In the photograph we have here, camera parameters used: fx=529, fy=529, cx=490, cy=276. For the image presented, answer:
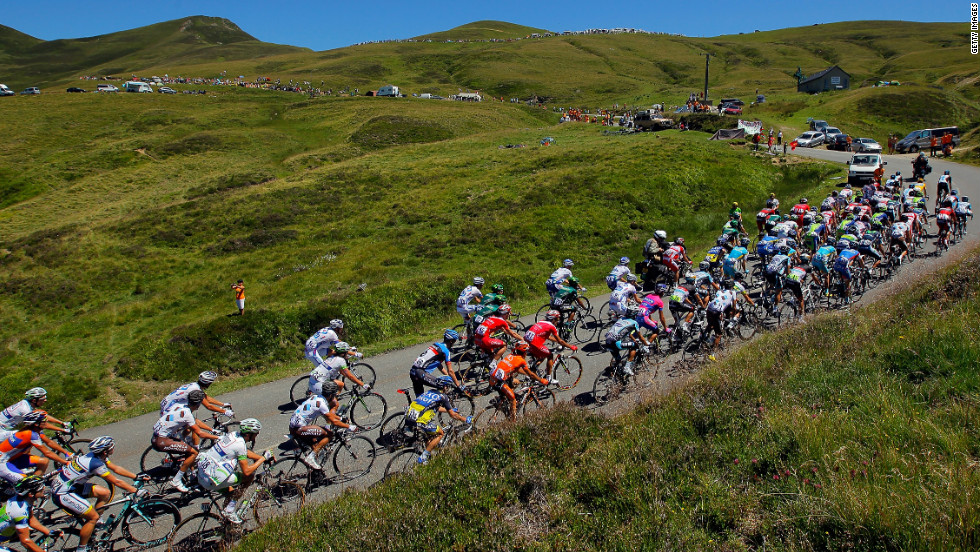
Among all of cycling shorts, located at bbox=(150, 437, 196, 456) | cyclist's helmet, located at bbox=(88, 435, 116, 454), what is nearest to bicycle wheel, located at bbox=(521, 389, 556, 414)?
cycling shorts, located at bbox=(150, 437, 196, 456)

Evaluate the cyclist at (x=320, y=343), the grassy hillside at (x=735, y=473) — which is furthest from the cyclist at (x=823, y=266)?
the cyclist at (x=320, y=343)

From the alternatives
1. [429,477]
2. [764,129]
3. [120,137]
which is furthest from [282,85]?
[429,477]

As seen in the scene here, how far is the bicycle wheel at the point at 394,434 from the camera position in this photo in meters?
10.7

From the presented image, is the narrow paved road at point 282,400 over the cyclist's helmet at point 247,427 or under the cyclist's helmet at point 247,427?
under

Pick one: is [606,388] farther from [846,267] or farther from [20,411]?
[20,411]

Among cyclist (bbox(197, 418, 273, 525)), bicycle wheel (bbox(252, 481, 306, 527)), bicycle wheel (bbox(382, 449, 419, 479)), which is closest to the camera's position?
cyclist (bbox(197, 418, 273, 525))

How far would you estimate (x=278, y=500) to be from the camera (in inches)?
390

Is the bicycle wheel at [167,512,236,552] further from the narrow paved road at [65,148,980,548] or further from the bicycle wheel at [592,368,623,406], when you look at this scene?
the bicycle wheel at [592,368,623,406]

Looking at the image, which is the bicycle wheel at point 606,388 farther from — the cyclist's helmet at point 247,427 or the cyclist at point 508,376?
the cyclist's helmet at point 247,427

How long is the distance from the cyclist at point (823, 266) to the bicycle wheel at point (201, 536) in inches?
686

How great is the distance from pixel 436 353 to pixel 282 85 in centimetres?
11904

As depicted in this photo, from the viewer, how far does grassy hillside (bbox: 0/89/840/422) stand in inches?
825

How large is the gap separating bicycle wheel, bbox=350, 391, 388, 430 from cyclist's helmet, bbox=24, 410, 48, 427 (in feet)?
19.5

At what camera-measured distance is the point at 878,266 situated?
728 inches
